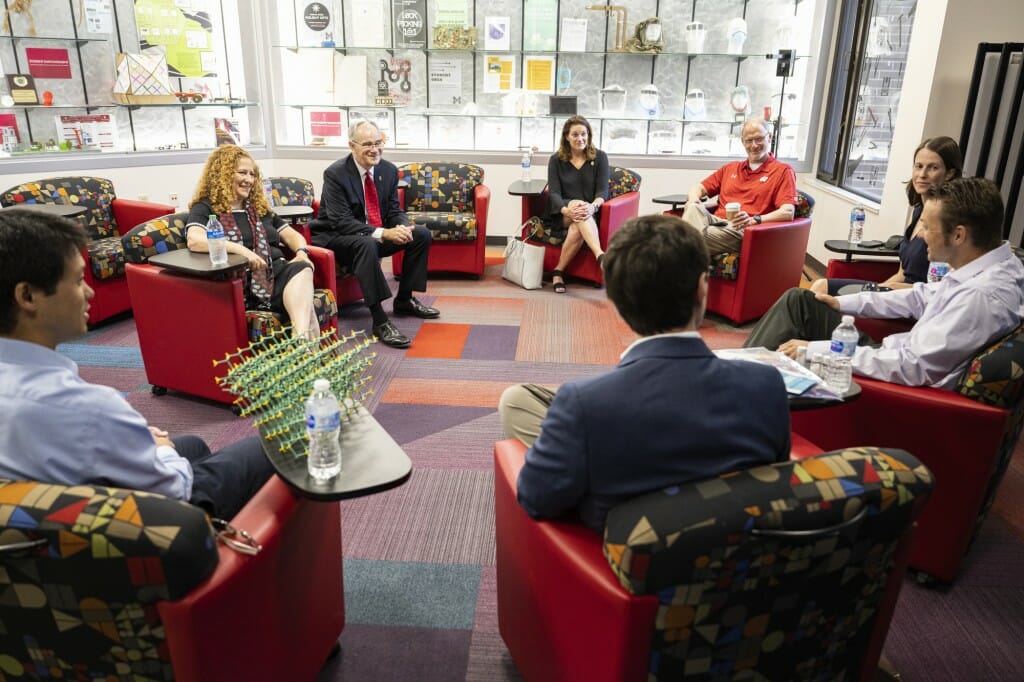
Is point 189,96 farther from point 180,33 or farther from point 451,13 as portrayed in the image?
point 451,13

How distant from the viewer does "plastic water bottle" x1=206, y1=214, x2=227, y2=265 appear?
3.21m

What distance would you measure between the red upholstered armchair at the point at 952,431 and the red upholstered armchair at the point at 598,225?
3.31 meters

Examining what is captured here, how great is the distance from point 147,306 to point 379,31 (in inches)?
166

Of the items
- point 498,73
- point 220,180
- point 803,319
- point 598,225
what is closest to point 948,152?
point 803,319

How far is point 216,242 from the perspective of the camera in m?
3.23

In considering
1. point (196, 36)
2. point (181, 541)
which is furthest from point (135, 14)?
point (181, 541)

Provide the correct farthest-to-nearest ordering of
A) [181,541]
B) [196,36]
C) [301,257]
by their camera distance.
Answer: [196,36], [301,257], [181,541]

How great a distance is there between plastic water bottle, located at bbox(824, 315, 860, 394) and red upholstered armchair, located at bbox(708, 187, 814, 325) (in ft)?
7.71

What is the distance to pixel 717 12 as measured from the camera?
21.4 feet

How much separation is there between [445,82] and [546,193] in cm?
199

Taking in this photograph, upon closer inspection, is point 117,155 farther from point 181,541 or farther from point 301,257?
point 181,541

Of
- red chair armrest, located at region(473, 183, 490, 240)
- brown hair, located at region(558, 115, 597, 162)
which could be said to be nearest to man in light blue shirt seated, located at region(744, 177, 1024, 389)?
brown hair, located at region(558, 115, 597, 162)

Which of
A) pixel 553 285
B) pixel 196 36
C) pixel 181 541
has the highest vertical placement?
pixel 196 36

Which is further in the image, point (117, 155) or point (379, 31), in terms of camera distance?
point (379, 31)
